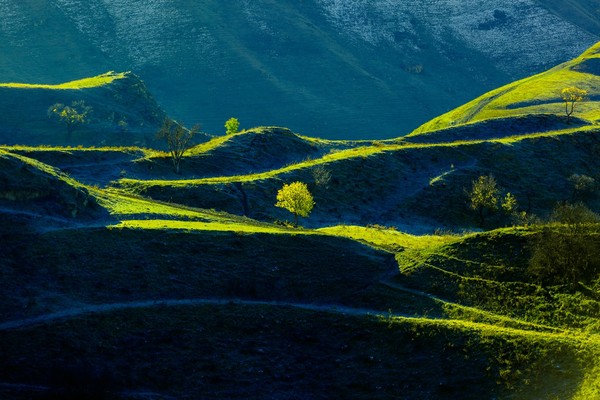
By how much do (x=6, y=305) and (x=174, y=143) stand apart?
5243cm

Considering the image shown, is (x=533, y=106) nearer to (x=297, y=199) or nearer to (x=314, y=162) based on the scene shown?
(x=314, y=162)

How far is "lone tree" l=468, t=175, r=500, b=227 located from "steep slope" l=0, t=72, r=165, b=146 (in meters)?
92.5

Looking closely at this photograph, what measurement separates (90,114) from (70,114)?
9.48m

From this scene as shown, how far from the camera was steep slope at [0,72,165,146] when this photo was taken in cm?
14975

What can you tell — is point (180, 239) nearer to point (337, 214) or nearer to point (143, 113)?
point (337, 214)

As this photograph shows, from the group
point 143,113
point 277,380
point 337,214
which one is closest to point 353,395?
point 277,380

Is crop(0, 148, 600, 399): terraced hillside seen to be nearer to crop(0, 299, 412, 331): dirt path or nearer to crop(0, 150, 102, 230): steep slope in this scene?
crop(0, 299, 412, 331): dirt path

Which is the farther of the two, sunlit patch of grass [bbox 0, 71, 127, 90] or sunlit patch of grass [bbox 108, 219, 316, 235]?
sunlit patch of grass [bbox 0, 71, 127, 90]

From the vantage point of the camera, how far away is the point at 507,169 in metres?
106

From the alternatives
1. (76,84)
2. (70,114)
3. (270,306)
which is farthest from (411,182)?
(76,84)

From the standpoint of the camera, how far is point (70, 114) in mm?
152250

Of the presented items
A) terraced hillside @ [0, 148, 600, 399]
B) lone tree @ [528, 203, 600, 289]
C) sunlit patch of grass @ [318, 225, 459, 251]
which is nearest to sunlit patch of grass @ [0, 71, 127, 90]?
sunlit patch of grass @ [318, 225, 459, 251]

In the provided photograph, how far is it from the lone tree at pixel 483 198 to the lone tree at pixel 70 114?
97246 millimetres

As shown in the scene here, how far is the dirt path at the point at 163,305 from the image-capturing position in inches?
1722
